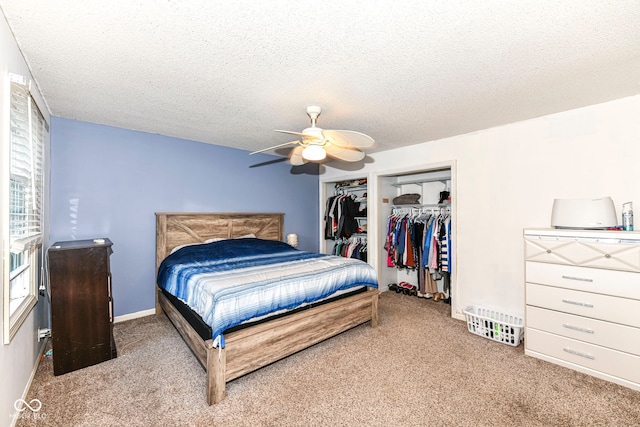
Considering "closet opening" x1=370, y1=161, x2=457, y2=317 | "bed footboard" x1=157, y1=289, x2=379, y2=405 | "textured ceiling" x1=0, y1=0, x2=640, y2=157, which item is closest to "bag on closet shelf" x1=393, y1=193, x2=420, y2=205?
"closet opening" x1=370, y1=161, x2=457, y2=317

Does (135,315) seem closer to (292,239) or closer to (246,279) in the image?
(246,279)

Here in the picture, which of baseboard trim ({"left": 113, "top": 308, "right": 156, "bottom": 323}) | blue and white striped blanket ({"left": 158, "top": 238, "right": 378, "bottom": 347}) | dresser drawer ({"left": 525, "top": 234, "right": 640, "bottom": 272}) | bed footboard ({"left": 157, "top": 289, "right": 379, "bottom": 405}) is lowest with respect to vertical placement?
baseboard trim ({"left": 113, "top": 308, "right": 156, "bottom": 323})

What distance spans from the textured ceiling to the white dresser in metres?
1.26

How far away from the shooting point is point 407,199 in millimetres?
4496

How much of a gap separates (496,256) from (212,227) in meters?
3.67

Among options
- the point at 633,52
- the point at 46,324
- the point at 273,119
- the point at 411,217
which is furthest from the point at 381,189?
the point at 46,324

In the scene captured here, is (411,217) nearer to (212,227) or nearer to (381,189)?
(381,189)

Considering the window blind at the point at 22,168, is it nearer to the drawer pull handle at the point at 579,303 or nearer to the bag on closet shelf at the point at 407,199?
the drawer pull handle at the point at 579,303

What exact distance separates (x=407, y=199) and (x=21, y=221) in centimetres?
431

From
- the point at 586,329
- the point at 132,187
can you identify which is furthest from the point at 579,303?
the point at 132,187

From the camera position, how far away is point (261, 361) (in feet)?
7.21

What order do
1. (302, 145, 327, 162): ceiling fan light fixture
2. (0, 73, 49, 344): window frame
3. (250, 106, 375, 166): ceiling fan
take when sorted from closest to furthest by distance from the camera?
(0, 73, 49, 344): window frame, (250, 106, 375, 166): ceiling fan, (302, 145, 327, 162): ceiling fan light fixture

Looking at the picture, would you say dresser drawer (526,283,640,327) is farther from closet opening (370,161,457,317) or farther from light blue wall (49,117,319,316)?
light blue wall (49,117,319,316)

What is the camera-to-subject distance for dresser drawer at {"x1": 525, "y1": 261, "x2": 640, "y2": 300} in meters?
2.09
